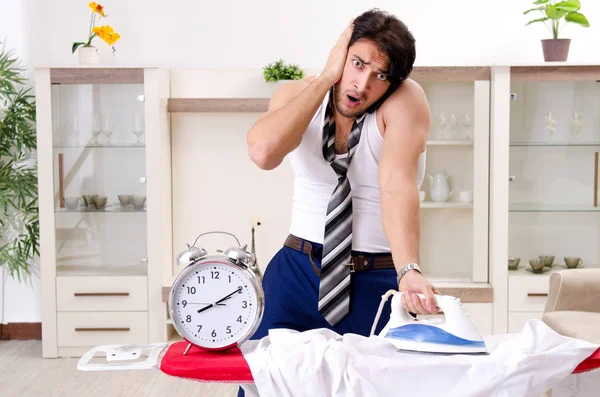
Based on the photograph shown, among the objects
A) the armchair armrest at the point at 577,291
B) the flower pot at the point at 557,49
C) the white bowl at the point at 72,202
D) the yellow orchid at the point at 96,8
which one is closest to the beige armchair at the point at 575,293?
the armchair armrest at the point at 577,291

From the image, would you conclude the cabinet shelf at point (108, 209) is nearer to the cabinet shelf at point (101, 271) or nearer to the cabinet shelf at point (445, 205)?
the cabinet shelf at point (101, 271)

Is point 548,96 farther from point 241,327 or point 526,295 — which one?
point 241,327

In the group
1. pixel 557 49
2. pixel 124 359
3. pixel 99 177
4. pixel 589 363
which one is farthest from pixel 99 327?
pixel 589 363

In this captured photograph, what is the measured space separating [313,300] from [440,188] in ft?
7.52

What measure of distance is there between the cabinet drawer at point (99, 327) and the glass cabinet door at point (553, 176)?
75.7 inches

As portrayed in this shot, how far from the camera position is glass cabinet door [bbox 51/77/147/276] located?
13.0ft

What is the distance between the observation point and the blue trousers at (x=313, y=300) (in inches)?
71.6

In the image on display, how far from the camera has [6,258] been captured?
13.4ft

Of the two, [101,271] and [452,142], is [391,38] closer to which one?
[452,142]

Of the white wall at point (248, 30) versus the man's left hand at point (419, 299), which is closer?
the man's left hand at point (419, 299)

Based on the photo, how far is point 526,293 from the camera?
12.7ft

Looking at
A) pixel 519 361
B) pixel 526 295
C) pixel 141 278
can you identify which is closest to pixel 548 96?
pixel 526 295

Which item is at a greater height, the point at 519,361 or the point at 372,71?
the point at 372,71

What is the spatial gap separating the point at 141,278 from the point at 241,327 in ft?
8.45
